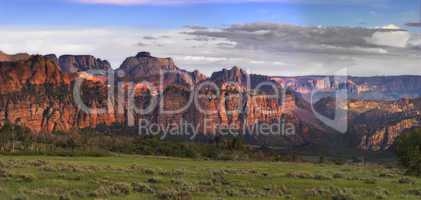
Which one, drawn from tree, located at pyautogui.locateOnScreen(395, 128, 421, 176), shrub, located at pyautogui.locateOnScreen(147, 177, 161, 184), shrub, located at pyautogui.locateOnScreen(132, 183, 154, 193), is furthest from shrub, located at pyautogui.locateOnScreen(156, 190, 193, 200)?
tree, located at pyautogui.locateOnScreen(395, 128, 421, 176)

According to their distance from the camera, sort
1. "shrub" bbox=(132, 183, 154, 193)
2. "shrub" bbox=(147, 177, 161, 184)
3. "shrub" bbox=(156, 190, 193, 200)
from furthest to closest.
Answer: "shrub" bbox=(147, 177, 161, 184) → "shrub" bbox=(132, 183, 154, 193) → "shrub" bbox=(156, 190, 193, 200)

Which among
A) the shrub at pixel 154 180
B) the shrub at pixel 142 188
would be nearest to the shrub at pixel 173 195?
the shrub at pixel 142 188

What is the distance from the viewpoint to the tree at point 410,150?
5681 cm

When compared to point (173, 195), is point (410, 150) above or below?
above

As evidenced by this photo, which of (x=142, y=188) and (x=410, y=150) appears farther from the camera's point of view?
(x=410, y=150)

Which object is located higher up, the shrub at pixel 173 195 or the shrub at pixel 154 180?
the shrub at pixel 173 195

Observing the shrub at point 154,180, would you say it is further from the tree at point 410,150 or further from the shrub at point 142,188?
the tree at point 410,150

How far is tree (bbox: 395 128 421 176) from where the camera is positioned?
56812 mm

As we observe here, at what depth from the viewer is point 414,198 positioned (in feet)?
97.7

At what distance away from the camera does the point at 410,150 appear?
5916 cm

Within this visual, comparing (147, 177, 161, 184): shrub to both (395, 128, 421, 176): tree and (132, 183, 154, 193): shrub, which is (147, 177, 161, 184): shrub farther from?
(395, 128, 421, 176): tree

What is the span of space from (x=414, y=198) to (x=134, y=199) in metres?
14.7

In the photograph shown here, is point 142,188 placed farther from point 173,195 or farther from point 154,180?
point 154,180

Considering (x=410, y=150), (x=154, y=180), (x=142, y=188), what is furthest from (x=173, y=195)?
(x=410, y=150)
